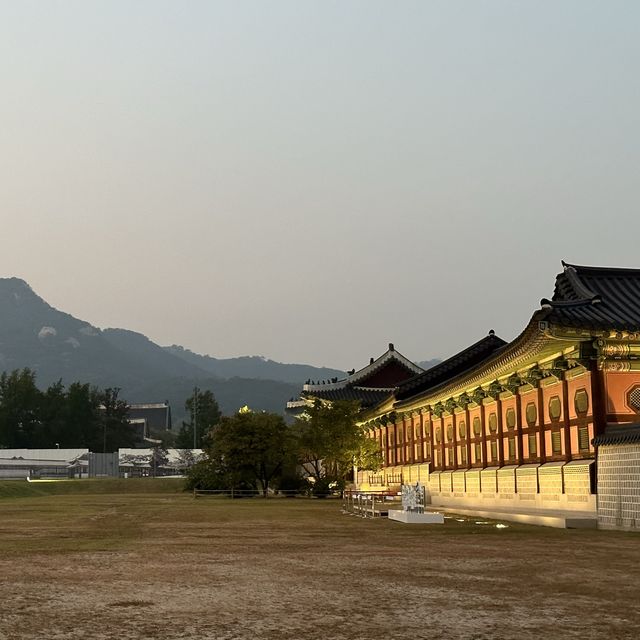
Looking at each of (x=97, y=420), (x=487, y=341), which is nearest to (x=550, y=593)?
(x=487, y=341)

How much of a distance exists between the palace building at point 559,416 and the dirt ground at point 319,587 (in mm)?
4986

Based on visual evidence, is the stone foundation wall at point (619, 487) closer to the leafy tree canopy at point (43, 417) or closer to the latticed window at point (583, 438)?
the latticed window at point (583, 438)

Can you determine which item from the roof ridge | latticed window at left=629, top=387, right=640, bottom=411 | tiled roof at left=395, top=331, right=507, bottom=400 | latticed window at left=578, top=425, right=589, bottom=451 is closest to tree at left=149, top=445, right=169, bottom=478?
tiled roof at left=395, top=331, right=507, bottom=400

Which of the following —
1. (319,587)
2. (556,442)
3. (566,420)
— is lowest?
(319,587)

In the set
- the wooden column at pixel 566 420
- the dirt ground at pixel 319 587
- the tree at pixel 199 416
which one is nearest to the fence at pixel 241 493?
the wooden column at pixel 566 420

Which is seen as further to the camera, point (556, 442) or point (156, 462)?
point (156, 462)

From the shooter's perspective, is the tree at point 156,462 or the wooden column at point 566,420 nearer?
the wooden column at point 566,420

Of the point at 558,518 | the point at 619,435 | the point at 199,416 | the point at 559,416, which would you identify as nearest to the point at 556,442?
the point at 559,416

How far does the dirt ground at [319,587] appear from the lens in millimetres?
9008

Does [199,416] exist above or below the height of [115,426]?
above

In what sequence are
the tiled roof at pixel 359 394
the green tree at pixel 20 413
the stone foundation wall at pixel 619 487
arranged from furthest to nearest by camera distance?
the green tree at pixel 20 413 → the tiled roof at pixel 359 394 → the stone foundation wall at pixel 619 487

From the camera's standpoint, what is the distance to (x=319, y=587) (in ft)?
40.3

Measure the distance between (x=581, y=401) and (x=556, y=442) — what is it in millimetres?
3547

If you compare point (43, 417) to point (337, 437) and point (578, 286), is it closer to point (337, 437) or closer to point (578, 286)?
point (337, 437)
